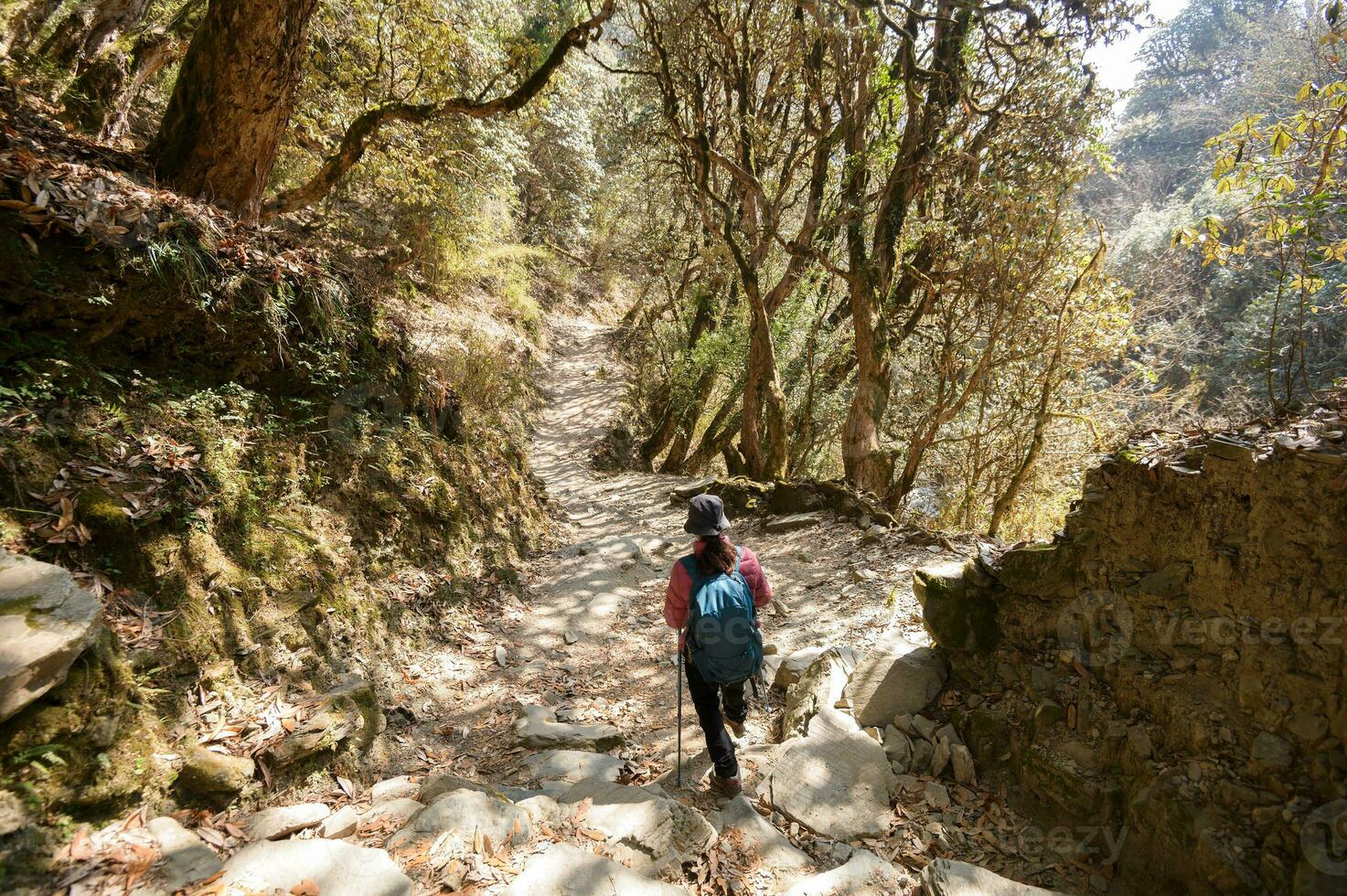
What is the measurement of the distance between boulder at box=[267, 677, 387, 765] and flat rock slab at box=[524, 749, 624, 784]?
1022 mm

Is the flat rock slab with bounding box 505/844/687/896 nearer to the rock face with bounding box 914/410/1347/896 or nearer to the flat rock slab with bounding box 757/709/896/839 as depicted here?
the flat rock slab with bounding box 757/709/896/839

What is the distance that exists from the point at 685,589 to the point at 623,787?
1.16 m

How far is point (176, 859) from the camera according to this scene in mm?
2217

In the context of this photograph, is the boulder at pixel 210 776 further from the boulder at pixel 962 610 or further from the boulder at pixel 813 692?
the boulder at pixel 962 610

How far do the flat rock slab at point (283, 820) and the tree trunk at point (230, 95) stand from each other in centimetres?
480

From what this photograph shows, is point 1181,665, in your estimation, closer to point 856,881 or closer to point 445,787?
point 856,881

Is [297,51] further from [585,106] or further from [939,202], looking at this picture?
[585,106]

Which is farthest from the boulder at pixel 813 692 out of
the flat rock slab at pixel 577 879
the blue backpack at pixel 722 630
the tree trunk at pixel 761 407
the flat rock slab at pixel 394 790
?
the tree trunk at pixel 761 407

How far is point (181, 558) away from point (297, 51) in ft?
14.1

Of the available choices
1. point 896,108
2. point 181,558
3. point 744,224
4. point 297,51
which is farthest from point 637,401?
point 181,558

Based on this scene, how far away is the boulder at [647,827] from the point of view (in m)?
2.77

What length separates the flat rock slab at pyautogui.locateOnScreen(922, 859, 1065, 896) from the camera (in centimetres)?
263

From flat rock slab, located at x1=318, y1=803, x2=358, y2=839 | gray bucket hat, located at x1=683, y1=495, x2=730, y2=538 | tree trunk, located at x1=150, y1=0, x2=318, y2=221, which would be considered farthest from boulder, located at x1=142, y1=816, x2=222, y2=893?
tree trunk, located at x1=150, y1=0, x2=318, y2=221

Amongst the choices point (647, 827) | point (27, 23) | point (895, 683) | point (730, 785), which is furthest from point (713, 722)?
point (27, 23)
